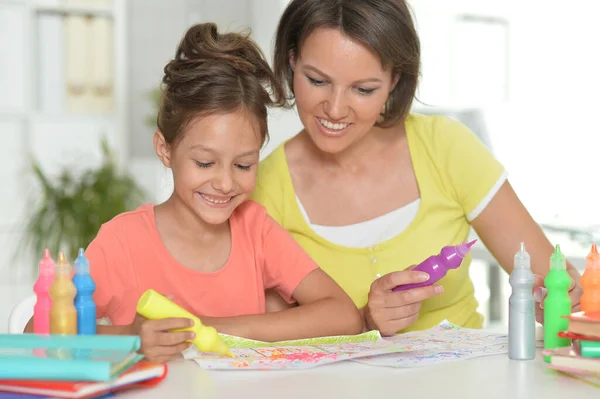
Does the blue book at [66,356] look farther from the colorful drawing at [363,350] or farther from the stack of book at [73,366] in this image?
the colorful drawing at [363,350]

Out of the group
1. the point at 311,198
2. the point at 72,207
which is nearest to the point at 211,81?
the point at 311,198

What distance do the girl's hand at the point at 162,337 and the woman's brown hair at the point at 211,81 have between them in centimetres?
51

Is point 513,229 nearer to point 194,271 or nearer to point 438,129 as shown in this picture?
point 438,129

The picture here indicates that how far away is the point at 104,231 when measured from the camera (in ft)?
5.76

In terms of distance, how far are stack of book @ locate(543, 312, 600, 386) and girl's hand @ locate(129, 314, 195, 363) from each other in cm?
57

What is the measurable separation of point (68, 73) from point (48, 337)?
3286 millimetres

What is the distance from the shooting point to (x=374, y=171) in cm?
216

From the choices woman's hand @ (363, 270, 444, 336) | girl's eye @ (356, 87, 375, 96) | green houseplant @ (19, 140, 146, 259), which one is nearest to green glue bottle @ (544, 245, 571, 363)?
woman's hand @ (363, 270, 444, 336)

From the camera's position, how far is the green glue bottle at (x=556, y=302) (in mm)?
1438

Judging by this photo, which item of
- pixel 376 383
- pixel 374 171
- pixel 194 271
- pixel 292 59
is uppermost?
pixel 292 59

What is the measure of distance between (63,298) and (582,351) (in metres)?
0.79

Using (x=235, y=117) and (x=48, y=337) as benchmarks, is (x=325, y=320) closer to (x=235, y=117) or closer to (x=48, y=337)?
(x=235, y=117)

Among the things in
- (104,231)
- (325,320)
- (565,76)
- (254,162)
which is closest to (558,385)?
(325,320)

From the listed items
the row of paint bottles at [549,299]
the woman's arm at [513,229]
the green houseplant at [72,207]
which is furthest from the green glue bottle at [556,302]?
the green houseplant at [72,207]
